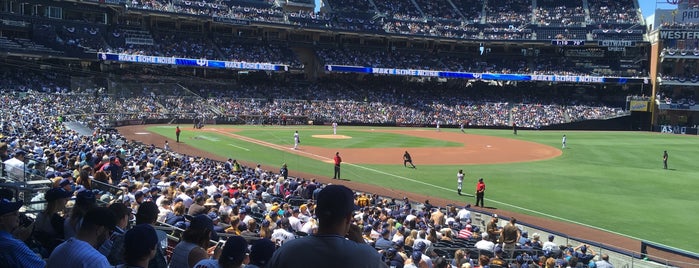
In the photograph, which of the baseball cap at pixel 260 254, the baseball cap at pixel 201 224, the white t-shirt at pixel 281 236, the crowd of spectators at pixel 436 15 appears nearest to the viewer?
the baseball cap at pixel 260 254

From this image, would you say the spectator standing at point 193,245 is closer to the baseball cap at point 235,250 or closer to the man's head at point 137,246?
the baseball cap at point 235,250

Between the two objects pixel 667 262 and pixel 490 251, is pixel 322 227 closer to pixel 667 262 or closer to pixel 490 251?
pixel 490 251

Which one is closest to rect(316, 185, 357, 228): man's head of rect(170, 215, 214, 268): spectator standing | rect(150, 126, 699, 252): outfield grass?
rect(170, 215, 214, 268): spectator standing

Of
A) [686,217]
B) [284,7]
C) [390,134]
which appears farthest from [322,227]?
[284,7]

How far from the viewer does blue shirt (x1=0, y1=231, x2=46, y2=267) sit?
4441 millimetres

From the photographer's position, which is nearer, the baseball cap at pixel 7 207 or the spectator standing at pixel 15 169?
the baseball cap at pixel 7 207

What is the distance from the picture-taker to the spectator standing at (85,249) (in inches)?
167

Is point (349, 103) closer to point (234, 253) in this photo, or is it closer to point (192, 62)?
point (192, 62)

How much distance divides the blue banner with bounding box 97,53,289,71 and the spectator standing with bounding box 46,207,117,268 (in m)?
59.5

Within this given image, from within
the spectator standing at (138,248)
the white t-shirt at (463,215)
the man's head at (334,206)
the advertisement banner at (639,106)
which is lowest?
the white t-shirt at (463,215)

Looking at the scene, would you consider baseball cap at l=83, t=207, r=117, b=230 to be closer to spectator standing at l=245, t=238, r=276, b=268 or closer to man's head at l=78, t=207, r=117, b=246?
man's head at l=78, t=207, r=117, b=246

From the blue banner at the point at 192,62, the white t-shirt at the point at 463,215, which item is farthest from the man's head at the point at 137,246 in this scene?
the blue banner at the point at 192,62

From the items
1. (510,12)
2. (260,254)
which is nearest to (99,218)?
(260,254)

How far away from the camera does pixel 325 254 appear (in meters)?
3.13
